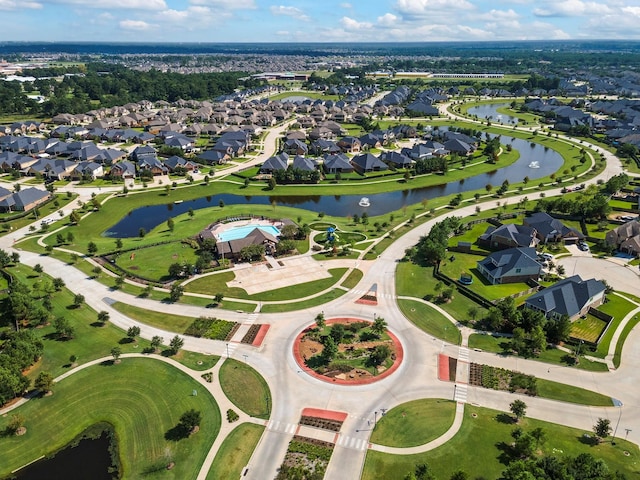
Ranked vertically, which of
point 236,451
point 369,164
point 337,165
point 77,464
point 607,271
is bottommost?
point 77,464

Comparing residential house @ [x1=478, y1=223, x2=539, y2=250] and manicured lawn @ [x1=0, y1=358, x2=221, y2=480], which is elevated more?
residential house @ [x1=478, y1=223, x2=539, y2=250]

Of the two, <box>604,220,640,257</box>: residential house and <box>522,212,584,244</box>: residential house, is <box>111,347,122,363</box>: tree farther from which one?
<box>604,220,640,257</box>: residential house

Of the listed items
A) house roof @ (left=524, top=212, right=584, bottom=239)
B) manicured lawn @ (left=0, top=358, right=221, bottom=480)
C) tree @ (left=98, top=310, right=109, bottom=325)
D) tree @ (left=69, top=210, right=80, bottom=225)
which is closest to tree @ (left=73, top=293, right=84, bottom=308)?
tree @ (left=98, top=310, right=109, bottom=325)

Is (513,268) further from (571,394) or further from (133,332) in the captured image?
(133,332)

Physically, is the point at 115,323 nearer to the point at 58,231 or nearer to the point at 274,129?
the point at 58,231

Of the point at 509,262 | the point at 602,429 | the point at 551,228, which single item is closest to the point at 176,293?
the point at 509,262

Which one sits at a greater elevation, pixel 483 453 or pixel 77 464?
pixel 483 453
